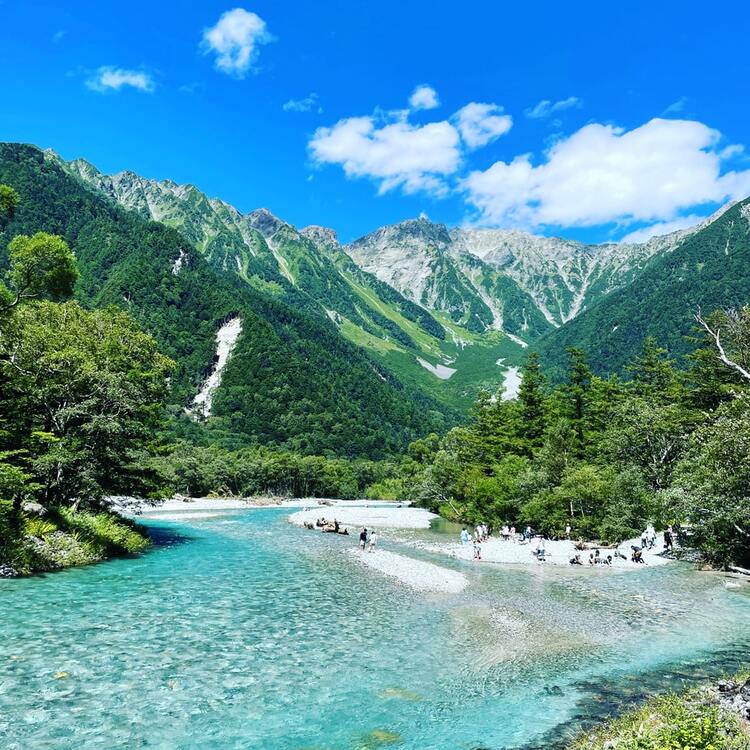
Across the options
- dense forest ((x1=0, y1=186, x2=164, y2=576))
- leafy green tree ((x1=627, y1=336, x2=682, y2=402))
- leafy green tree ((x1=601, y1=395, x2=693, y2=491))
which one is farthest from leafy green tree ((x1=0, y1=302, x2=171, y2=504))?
leafy green tree ((x1=627, y1=336, x2=682, y2=402))

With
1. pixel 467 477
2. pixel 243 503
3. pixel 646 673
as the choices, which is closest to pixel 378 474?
pixel 243 503

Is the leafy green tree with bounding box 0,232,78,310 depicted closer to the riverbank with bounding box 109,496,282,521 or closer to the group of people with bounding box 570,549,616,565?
the group of people with bounding box 570,549,616,565

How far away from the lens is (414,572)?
1572 inches

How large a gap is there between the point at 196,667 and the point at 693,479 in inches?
1401

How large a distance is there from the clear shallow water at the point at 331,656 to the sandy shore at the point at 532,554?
368 inches

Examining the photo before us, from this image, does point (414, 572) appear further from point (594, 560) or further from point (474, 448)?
point (474, 448)

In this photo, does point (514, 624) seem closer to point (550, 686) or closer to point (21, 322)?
point (550, 686)

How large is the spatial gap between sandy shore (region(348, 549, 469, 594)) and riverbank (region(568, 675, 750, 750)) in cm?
1982

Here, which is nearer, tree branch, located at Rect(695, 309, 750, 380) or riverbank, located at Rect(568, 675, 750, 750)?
riverbank, located at Rect(568, 675, 750, 750)

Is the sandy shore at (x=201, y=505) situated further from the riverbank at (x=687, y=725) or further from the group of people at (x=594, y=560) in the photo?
the riverbank at (x=687, y=725)

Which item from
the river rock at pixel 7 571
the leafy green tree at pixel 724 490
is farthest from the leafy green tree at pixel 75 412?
the leafy green tree at pixel 724 490

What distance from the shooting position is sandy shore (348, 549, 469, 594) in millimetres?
35031

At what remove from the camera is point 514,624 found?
2616 cm

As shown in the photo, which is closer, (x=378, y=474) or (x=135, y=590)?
(x=135, y=590)
